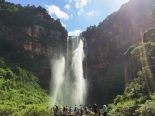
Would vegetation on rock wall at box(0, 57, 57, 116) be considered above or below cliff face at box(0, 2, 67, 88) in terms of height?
below

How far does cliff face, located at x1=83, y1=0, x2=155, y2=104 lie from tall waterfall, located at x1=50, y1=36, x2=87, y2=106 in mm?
2961

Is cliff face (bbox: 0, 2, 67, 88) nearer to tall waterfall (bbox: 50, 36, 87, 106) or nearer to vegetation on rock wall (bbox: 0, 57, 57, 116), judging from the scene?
tall waterfall (bbox: 50, 36, 87, 106)

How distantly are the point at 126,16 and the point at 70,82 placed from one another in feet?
82.1

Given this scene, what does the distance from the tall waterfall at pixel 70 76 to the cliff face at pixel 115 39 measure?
296 cm

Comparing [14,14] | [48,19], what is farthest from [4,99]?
[48,19]

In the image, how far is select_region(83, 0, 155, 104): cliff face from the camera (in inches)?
2530

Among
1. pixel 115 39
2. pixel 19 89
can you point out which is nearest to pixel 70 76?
pixel 115 39

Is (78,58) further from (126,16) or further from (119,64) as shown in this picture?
(126,16)

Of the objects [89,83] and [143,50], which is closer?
[143,50]

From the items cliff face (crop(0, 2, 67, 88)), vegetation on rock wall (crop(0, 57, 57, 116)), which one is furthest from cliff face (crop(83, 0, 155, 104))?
vegetation on rock wall (crop(0, 57, 57, 116))

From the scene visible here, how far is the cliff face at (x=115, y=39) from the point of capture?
64.2 meters

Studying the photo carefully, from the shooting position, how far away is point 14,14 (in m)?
71.9

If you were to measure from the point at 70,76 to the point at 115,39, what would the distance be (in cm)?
1713

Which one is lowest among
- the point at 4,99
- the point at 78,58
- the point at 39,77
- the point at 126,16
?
the point at 4,99
